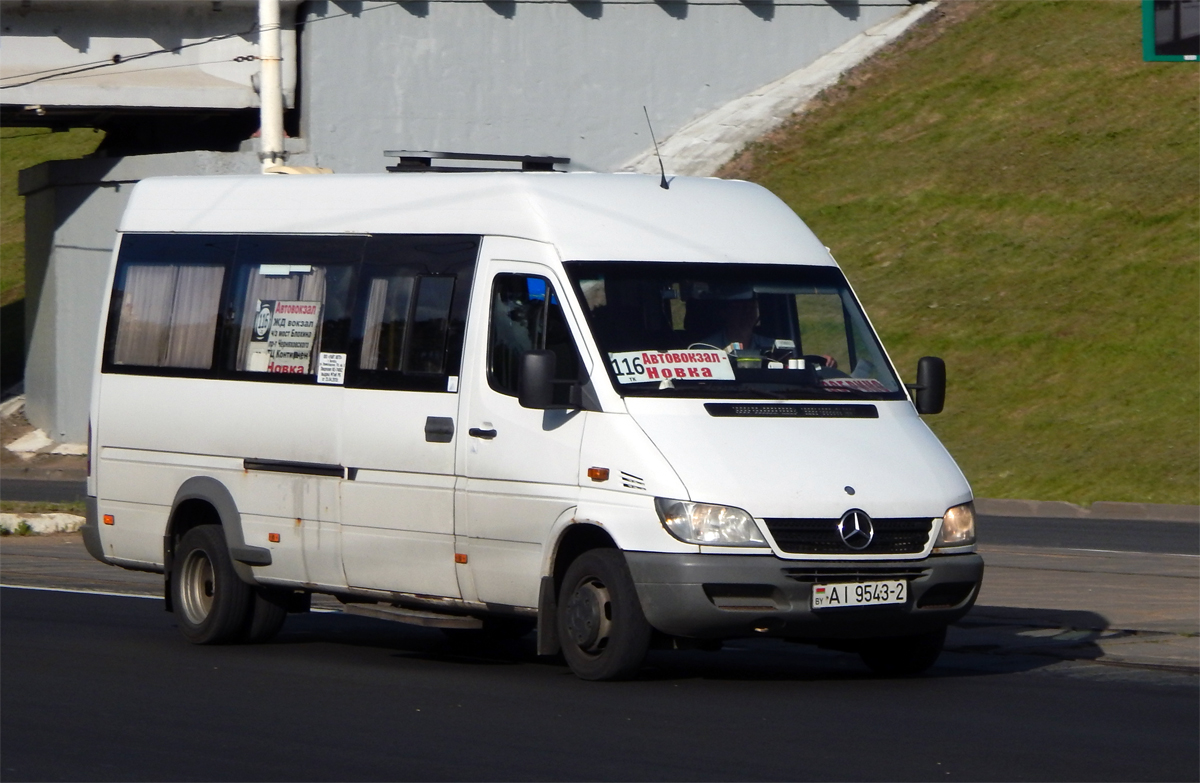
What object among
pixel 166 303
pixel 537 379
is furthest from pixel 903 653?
pixel 166 303

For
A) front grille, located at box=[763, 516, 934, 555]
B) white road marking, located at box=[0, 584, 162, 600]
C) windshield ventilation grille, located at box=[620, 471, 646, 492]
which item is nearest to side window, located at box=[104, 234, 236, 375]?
white road marking, located at box=[0, 584, 162, 600]

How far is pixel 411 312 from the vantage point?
32.1 ft

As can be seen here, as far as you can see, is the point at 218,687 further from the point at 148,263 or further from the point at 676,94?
the point at 676,94

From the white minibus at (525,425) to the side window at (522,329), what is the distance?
0.01 meters

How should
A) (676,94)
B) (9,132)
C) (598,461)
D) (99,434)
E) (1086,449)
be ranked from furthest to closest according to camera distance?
(9,132) → (676,94) → (1086,449) → (99,434) → (598,461)

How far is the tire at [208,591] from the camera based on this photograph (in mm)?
10578

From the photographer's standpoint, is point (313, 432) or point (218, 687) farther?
point (313, 432)

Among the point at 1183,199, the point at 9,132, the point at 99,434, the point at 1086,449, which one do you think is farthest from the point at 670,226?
the point at 9,132

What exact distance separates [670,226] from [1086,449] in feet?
47.5

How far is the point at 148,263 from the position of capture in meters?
11.4

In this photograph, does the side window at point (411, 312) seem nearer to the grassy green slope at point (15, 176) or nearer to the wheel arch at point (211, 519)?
the wheel arch at point (211, 519)

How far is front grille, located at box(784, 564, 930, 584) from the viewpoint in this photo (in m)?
8.43

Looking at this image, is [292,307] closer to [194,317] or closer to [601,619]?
[194,317]

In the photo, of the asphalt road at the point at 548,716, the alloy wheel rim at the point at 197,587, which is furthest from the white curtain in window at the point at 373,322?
the alloy wheel rim at the point at 197,587
